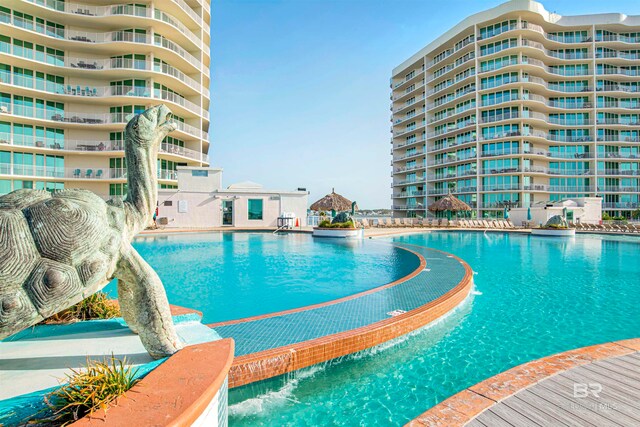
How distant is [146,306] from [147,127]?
66.3 inches

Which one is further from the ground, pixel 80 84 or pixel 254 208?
pixel 80 84

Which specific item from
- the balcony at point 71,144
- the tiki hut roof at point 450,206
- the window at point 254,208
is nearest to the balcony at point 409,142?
the tiki hut roof at point 450,206

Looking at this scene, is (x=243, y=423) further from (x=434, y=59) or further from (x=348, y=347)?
(x=434, y=59)

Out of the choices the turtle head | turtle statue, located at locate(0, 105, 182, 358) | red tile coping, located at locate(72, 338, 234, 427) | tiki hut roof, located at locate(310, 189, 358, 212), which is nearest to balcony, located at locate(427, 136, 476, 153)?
tiki hut roof, located at locate(310, 189, 358, 212)

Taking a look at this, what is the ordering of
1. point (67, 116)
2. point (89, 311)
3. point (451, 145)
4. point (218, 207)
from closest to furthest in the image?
point (89, 311) → point (218, 207) → point (67, 116) → point (451, 145)

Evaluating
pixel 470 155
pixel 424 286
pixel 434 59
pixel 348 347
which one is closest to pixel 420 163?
pixel 470 155

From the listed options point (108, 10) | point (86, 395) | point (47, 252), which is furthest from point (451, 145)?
Answer: point (86, 395)

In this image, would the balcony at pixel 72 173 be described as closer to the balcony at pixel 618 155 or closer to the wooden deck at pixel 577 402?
the wooden deck at pixel 577 402

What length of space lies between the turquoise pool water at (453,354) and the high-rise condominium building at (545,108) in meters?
33.4

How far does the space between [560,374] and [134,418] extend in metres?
3.54

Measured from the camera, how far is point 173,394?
1.98 metres

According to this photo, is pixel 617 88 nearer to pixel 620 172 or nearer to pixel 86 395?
pixel 620 172

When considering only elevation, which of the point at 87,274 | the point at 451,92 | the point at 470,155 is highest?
the point at 451,92

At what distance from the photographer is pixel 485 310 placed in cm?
608
